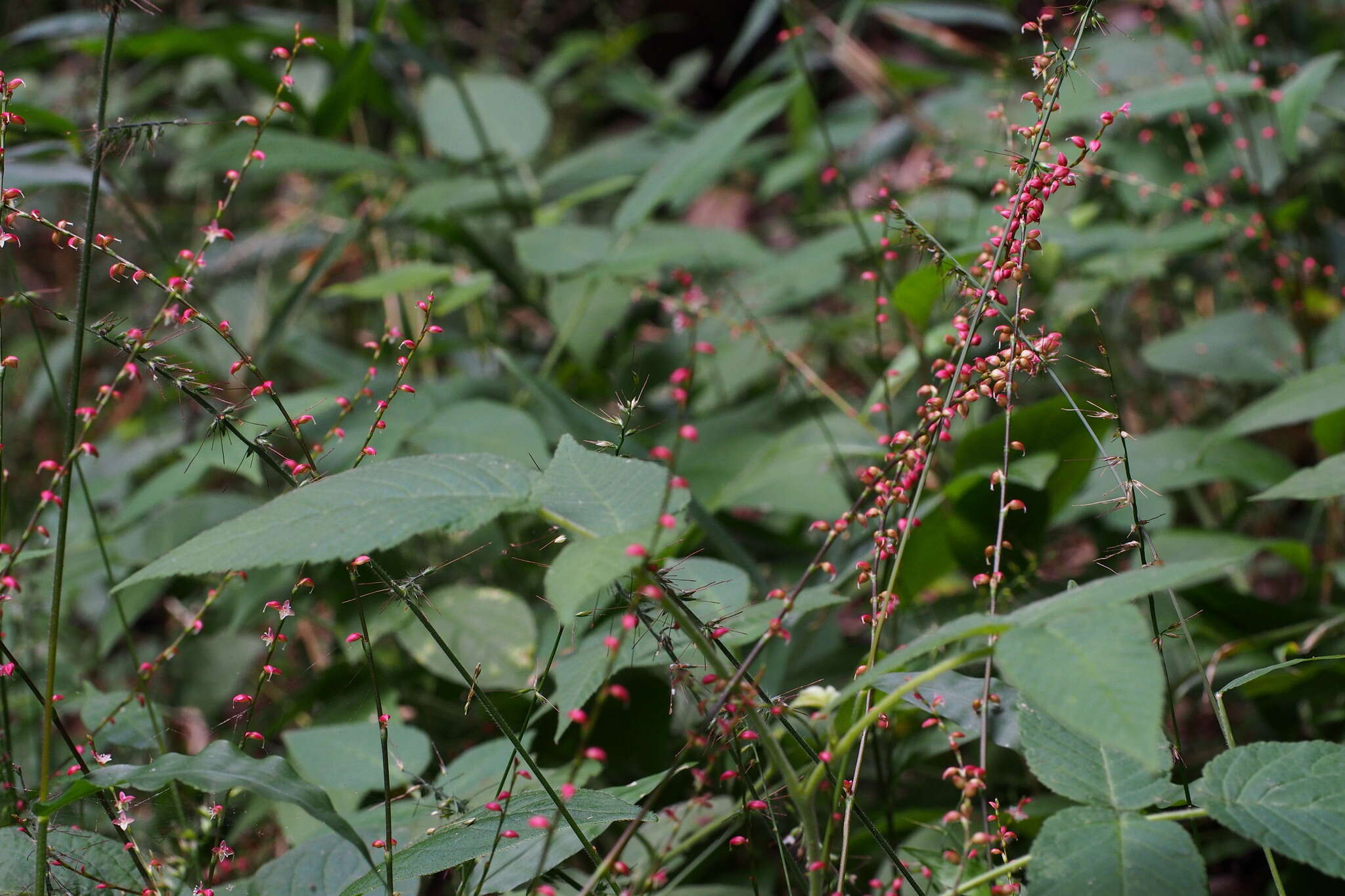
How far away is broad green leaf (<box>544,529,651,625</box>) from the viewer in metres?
0.44

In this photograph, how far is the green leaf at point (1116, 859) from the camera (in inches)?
21.2

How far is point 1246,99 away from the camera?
2.01 meters

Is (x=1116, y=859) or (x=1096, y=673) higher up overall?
(x=1096, y=673)

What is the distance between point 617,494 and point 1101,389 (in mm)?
1639

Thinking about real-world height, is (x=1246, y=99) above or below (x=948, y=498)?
above

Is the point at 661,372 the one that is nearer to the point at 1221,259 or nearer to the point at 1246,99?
the point at 1221,259

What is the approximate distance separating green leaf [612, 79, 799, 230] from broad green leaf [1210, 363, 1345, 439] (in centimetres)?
88

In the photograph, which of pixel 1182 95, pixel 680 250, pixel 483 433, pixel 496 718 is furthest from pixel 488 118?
pixel 496 718

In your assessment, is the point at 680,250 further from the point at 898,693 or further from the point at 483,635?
the point at 898,693

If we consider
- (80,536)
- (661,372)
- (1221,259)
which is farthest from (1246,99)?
(80,536)

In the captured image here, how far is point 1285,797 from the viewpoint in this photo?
57 cm

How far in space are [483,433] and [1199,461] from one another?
3.07ft

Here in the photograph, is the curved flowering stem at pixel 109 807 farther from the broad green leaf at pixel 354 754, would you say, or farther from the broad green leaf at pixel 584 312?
the broad green leaf at pixel 584 312

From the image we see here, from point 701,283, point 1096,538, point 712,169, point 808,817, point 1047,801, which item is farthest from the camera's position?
point 701,283
